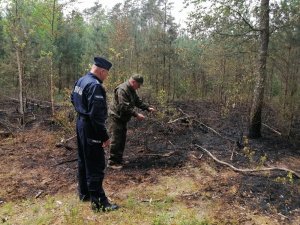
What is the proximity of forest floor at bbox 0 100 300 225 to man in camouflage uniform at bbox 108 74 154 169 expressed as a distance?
39 centimetres

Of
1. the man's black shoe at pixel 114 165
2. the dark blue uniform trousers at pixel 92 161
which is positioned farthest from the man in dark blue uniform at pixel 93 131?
the man's black shoe at pixel 114 165

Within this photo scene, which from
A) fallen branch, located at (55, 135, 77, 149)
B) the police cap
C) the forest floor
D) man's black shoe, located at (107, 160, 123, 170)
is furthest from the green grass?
fallen branch, located at (55, 135, 77, 149)

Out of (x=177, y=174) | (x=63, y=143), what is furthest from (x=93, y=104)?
(x=63, y=143)

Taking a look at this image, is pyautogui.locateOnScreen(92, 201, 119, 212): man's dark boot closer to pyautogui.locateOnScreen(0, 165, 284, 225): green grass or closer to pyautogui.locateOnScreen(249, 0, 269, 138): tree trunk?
pyautogui.locateOnScreen(0, 165, 284, 225): green grass

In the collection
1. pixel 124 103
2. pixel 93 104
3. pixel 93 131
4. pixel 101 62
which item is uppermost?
pixel 101 62

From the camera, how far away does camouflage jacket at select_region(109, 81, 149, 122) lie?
689 centimetres

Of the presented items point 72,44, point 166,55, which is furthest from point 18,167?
point 72,44

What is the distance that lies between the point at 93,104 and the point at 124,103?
6.87 ft

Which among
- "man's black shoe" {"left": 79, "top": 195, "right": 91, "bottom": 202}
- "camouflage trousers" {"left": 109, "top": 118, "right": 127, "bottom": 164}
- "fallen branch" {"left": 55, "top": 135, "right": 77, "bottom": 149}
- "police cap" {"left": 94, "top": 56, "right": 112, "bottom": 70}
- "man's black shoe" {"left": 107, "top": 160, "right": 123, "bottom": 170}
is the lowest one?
"man's black shoe" {"left": 79, "top": 195, "right": 91, "bottom": 202}

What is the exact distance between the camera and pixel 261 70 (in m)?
9.43

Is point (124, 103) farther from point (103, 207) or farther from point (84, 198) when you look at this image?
point (103, 207)

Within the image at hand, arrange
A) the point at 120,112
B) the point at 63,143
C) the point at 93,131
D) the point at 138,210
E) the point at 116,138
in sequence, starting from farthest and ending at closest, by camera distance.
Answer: the point at 63,143
the point at 116,138
the point at 120,112
the point at 138,210
the point at 93,131

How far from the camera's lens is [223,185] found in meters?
6.25

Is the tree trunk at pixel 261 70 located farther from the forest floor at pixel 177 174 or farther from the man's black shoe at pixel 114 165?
the man's black shoe at pixel 114 165
